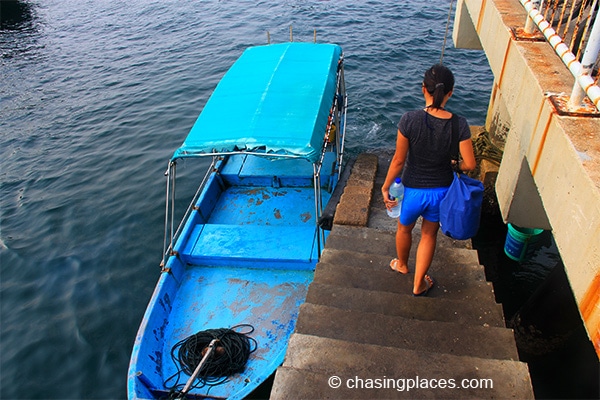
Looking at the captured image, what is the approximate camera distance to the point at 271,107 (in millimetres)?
6805

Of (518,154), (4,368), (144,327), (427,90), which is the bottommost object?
(4,368)

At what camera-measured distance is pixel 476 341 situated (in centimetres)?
363

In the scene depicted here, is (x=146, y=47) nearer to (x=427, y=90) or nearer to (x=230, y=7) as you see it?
(x=230, y=7)

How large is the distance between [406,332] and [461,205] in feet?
4.30

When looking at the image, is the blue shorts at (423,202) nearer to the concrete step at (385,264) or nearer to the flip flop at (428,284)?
the flip flop at (428,284)

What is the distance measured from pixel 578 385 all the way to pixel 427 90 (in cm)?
570

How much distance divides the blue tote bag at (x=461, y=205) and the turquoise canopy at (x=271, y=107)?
9.17 ft

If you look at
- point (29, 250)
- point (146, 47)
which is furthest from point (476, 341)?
point (146, 47)

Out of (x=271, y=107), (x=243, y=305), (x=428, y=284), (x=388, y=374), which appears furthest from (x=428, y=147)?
(x=243, y=305)

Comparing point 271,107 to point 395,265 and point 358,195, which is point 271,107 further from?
point 395,265

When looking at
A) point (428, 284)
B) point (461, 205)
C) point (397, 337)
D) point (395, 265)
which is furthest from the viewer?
point (395, 265)

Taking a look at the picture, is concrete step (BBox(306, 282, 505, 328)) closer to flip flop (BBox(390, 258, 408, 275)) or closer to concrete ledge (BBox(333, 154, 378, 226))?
flip flop (BBox(390, 258, 408, 275))

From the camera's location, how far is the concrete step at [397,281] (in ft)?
14.2

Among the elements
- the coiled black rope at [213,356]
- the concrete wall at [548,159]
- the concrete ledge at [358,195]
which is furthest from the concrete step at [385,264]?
the coiled black rope at [213,356]
